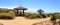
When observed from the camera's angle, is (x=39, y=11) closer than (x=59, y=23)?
No

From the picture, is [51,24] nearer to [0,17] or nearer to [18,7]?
[0,17]

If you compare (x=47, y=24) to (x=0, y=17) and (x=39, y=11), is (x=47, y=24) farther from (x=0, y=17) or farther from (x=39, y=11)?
(x=39, y=11)

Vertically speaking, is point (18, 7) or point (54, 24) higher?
point (18, 7)

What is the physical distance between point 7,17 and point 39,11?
9599mm

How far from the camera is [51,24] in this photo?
14281 millimetres

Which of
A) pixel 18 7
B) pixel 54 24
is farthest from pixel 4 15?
pixel 54 24

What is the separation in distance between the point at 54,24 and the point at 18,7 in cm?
1433

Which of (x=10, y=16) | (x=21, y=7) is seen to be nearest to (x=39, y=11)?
(x=21, y=7)

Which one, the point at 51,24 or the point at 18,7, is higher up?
the point at 18,7

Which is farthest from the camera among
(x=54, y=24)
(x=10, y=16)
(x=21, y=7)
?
(x=21, y=7)

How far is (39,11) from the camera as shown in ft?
89.4

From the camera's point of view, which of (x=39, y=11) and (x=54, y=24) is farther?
(x=39, y=11)

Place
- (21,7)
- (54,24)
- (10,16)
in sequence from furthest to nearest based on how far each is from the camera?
(21,7), (10,16), (54,24)

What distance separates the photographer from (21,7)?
2706cm
